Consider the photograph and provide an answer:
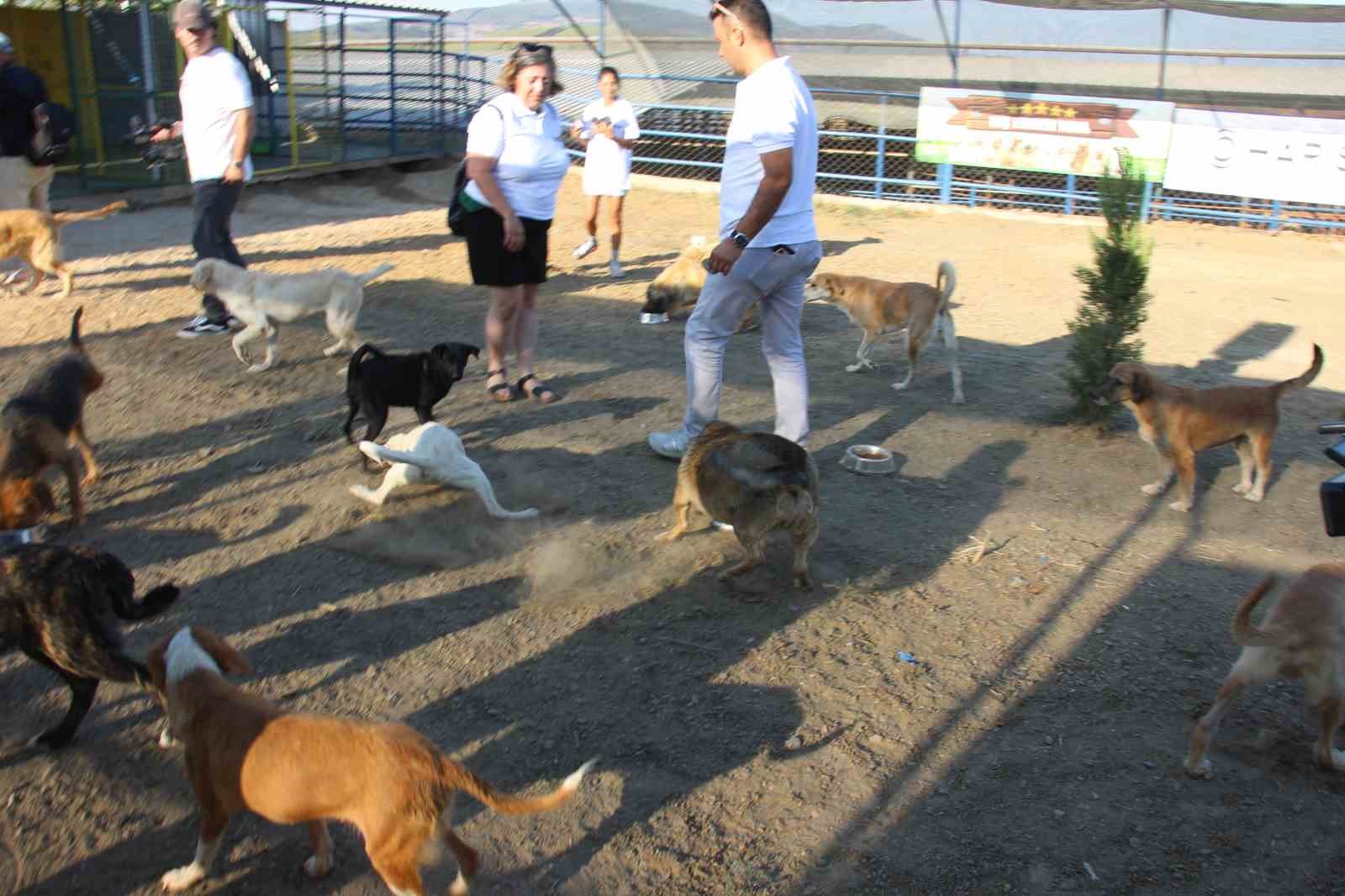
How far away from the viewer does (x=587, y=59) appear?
18688 mm

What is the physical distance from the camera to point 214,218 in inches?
280

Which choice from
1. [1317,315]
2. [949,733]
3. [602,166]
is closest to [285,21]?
[602,166]

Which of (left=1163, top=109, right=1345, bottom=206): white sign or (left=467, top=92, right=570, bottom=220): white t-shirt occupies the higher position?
(left=1163, top=109, right=1345, bottom=206): white sign

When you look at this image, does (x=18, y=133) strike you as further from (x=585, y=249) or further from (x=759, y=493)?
(x=759, y=493)

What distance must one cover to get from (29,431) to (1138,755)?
450 cm

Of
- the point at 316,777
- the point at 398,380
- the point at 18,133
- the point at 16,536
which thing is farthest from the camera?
the point at 18,133

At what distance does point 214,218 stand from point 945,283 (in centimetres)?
506

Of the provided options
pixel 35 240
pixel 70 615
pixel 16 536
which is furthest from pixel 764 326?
pixel 35 240

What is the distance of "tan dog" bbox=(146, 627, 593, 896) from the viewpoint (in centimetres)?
245

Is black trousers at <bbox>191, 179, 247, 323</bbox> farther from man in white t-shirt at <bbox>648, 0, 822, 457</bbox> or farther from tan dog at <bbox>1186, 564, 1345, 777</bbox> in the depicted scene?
tan dog at <bbox>1186, 564, 1345, 777</bbox>

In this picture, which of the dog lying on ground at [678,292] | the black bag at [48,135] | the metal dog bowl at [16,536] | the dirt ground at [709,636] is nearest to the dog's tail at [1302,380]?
the dirt ground at [709,636]

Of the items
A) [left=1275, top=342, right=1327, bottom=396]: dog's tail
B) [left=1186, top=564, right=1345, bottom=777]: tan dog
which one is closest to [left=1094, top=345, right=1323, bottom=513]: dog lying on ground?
[left=1275, top=342, right=1327, bottom=396]: dog's tail

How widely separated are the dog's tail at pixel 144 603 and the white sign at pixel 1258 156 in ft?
48.2

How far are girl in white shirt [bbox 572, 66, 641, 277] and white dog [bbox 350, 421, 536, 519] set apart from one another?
5.91 metres
